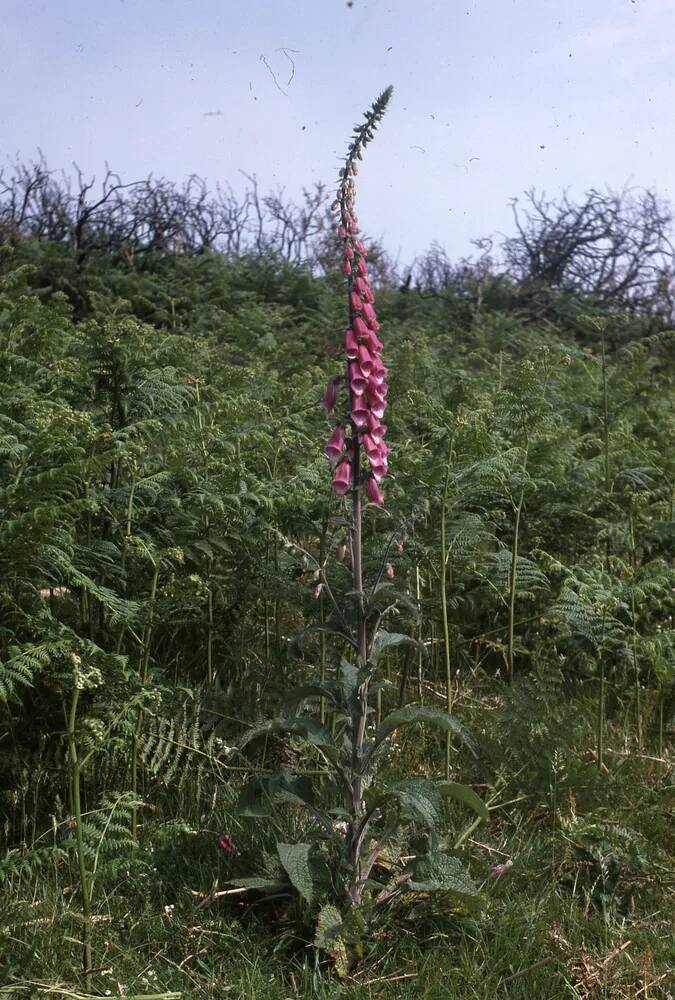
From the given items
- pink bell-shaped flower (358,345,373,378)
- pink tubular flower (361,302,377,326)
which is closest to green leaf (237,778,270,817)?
pink bell-shaped flower (358,345,373,378)

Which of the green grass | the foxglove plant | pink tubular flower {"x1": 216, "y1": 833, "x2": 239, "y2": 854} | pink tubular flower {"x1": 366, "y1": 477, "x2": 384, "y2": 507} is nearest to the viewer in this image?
the green grass

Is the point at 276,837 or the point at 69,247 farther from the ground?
the point at 69,247

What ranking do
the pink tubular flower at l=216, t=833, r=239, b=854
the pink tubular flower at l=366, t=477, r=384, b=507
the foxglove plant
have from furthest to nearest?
the pink tubular flower at l=216, t=833, r=239, b=854 → the pink tubular flower at l=366, t=477, r=384, b=507 → the foxglove plant

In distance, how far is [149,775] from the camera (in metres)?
3.88

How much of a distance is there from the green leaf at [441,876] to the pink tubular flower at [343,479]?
1.17 m

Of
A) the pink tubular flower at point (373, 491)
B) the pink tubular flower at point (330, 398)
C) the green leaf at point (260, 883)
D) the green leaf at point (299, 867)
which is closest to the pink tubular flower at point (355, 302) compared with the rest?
the pink tubular flower at point (330, 398)

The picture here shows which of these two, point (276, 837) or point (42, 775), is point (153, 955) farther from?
point (42, 775)

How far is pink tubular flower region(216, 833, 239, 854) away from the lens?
11.1 ft

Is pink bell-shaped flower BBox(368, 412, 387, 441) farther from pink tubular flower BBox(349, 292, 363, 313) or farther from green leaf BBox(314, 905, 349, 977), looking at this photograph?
green leaf BBox(314, 905, 349, 977)

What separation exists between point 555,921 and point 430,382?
356 centimetres

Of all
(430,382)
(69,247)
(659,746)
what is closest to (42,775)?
(659,746)

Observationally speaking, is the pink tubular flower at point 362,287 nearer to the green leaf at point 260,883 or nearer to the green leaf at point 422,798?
the green leaf at point 422,798

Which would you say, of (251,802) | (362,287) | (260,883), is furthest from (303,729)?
(362,287)

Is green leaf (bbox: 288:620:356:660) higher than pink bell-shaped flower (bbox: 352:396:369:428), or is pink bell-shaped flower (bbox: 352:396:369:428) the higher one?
pink bell-shaped flower (bbox: 352:396:369:428)
